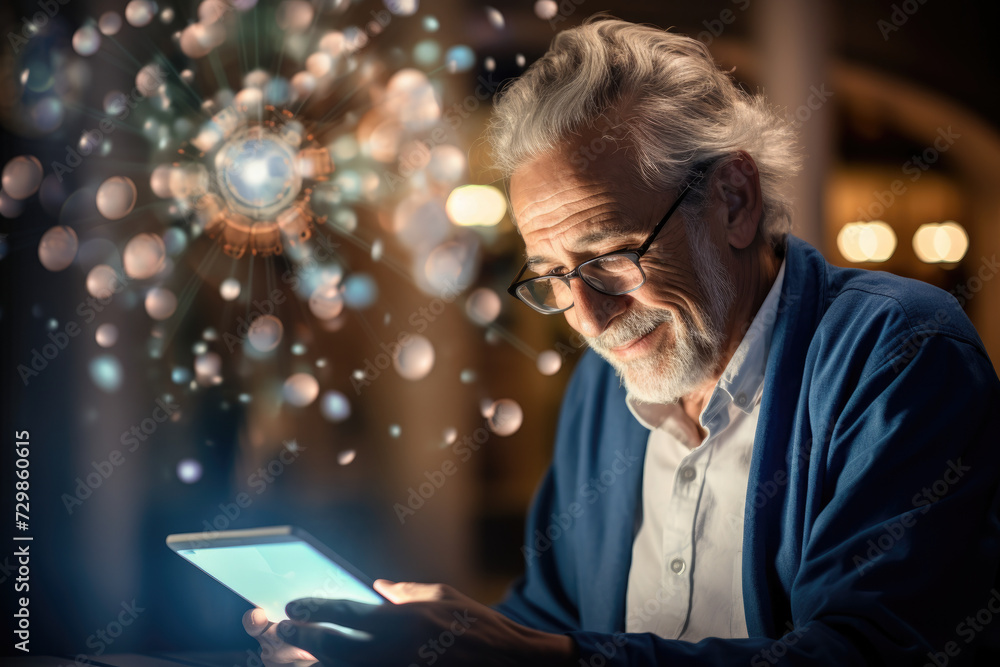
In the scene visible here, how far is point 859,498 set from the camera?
2.28 ft

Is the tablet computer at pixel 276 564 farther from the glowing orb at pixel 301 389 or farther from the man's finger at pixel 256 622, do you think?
the glowing orb at pixel 301 389

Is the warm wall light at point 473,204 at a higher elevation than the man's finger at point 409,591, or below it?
higher

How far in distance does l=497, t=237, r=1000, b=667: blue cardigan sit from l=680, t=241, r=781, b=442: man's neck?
4 cm

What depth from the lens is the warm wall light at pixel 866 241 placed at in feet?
5.06

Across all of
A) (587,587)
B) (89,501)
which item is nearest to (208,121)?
(89,501)

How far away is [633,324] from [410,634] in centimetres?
52

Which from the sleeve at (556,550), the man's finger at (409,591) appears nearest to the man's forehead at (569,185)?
the sleeve at (556,550)

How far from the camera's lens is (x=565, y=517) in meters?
1.15

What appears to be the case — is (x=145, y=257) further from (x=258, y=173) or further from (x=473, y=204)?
(x=473, y=204)

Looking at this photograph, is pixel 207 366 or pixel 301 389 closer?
pixel 207 366

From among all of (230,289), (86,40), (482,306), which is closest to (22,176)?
(86,40)

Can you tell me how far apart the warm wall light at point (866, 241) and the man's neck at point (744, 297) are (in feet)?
2.17

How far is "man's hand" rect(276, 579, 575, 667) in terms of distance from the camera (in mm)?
582

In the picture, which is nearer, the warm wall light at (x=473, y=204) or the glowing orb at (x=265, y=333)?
the glowing orb at (x=265, y=333)
